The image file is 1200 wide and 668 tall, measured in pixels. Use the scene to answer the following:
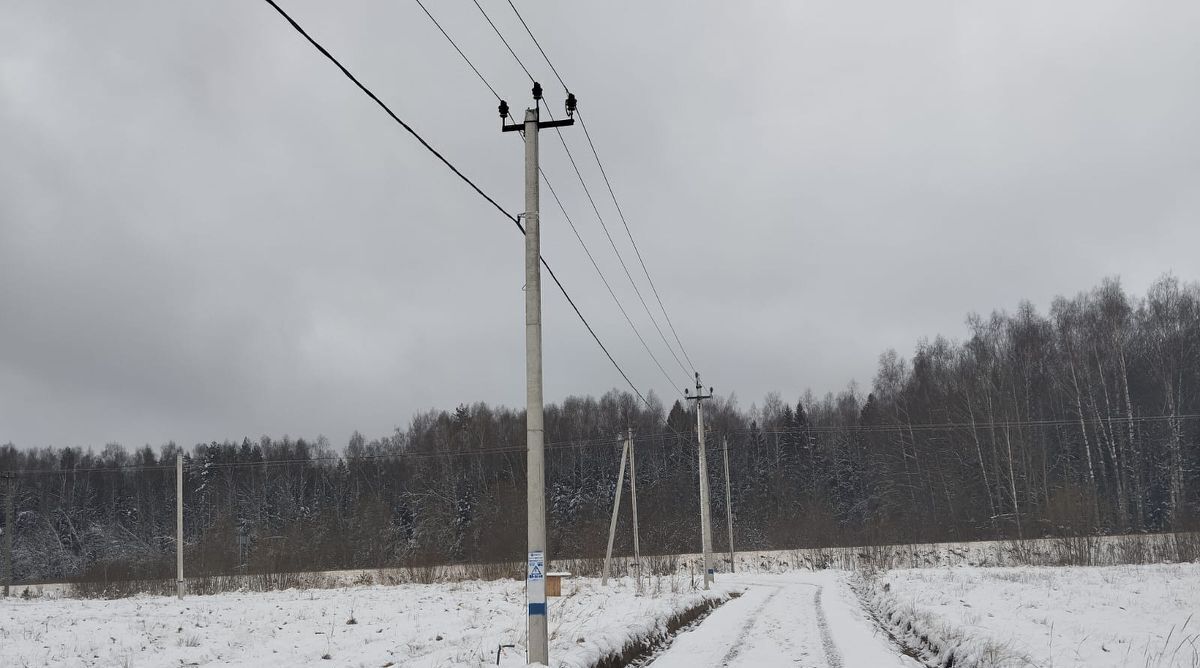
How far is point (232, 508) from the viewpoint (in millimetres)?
81312

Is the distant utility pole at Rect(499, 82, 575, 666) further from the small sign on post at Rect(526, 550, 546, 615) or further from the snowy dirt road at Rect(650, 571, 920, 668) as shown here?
the snowy dirt road at Rect(650, 571, 920, 668)

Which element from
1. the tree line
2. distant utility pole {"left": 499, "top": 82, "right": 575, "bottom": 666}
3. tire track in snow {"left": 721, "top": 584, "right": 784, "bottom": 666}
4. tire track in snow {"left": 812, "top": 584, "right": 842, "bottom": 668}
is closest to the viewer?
distant utility pole {"left": 499, "top": 82, "right": 575, "bottom": 666}

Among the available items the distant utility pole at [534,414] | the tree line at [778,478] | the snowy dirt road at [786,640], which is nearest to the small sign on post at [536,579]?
the distant utility pole at [534,414]

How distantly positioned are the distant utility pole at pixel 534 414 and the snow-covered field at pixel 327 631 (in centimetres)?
62

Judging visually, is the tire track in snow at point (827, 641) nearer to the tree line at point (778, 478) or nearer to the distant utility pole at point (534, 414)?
the distant utility pole at point (534, 414)

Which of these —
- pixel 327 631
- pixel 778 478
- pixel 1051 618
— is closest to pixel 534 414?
pixel 327 631

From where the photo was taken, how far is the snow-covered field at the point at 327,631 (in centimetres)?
1354

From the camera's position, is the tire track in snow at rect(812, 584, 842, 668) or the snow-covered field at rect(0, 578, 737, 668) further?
the snow-covered field at rect(0, 578, 737, 668)

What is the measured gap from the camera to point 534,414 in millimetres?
11812

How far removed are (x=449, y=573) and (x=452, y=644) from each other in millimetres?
28122

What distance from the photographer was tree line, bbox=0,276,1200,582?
183ft

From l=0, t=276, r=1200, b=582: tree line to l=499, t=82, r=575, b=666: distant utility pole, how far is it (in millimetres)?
33228

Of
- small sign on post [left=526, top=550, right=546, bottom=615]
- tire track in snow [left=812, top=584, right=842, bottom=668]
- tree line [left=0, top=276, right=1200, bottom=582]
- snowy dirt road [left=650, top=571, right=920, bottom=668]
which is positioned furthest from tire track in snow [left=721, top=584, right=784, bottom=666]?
tree line [left=0, top=276, right=1200, bottom=582]

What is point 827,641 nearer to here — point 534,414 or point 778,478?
point 534,414
